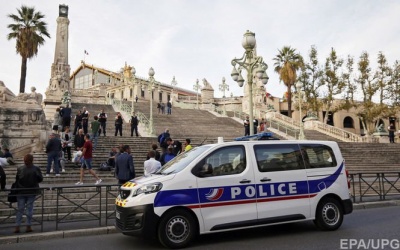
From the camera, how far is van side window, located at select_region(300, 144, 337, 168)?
23.3ft

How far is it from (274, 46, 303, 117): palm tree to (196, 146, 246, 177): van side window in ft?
116

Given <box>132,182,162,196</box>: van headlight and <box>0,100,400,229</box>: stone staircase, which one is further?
<box>0,100,400,229</box>: stone staircase

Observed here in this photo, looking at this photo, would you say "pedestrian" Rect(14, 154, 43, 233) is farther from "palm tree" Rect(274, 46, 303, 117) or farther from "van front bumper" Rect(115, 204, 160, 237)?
"palm tree" Rect(274, 46, 303, 117)

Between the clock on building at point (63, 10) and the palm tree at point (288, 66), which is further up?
the clock on building at point (63, 10)

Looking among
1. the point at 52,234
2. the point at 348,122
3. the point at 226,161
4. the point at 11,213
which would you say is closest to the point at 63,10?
the point at 11,213

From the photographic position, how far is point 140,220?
569cm

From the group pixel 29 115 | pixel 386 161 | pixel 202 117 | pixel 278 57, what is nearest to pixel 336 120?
pixel 278 57

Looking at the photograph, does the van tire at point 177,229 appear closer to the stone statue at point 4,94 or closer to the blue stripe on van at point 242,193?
the blue stripe on van at point 242,193

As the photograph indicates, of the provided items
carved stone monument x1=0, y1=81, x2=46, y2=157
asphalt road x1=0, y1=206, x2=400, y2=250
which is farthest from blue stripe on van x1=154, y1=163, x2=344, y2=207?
carved stone monument x1=0, y1=81, x2=46, y2=157

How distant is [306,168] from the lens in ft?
22.9

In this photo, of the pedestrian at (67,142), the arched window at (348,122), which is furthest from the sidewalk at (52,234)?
the arched window at (348,122)

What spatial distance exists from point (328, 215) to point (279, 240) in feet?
4.88

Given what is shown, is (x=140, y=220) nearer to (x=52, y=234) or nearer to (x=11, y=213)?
(x=52, y=234)

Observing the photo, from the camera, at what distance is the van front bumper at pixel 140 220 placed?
5.65 meters
